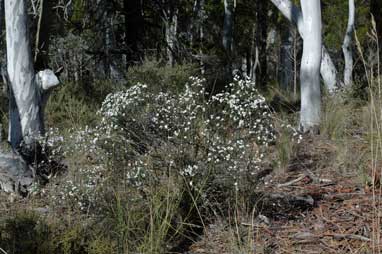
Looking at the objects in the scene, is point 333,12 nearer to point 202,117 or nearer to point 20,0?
point 20,0

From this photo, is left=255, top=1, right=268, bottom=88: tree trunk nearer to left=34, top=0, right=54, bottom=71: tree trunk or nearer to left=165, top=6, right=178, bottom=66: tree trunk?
left=165, top=6, right=178, bottom=66: tree trunk

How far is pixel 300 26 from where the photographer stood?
694cm

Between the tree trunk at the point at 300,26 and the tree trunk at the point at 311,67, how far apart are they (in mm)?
265

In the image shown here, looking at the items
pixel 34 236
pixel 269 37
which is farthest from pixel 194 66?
pixel 269 37

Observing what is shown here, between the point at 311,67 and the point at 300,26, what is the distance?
0.63 meters

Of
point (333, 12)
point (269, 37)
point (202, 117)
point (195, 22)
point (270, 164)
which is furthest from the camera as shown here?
point (269, 37)

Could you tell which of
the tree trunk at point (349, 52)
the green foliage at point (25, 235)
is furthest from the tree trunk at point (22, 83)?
the tree trunk at point (349, 52)

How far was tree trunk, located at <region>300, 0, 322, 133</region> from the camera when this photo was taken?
6395 millimetres

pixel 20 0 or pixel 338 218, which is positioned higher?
pixel 20 0

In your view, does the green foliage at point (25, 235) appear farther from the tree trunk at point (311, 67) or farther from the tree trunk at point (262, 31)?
the tree trunk at point (262, 31)

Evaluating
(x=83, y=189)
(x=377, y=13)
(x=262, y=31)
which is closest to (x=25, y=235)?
(x=83, y=189)

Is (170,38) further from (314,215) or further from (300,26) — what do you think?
(314,215)

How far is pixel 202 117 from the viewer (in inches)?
159

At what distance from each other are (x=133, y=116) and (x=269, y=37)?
900 inches
